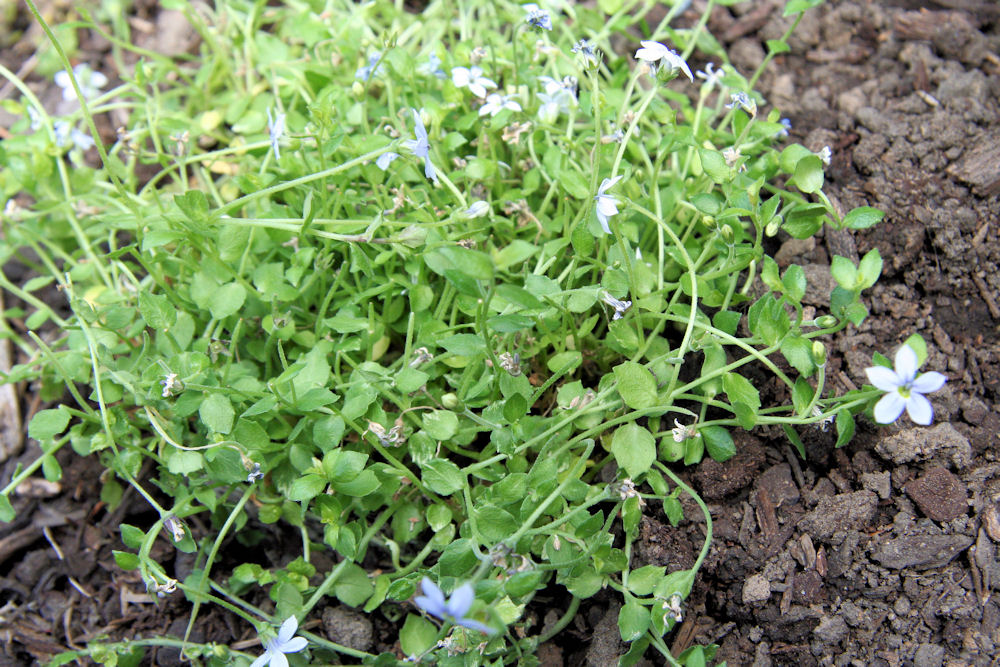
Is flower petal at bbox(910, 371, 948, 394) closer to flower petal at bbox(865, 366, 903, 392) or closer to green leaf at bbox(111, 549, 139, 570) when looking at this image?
flower petal at bbox(865, 366, 903, 392)

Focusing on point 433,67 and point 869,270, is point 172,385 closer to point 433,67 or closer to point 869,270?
point 433,67

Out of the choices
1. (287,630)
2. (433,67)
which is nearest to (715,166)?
(433,67)

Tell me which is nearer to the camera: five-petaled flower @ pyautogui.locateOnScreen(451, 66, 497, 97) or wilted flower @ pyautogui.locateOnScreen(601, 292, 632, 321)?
wilted flower @ pyautogui.locateOnScreen(601, 292, 632, 321)

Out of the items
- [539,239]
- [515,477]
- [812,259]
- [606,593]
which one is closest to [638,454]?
[515,477]

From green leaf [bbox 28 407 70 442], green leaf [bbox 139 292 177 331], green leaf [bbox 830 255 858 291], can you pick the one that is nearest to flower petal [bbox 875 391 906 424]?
green leaf [bbox 830 255 858 291]

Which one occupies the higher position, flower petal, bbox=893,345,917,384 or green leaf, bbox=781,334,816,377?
flower petal, bbox=893,345,917,384

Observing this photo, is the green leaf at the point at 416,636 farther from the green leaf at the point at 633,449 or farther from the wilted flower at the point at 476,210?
the wilted flower at the point at 476,210
